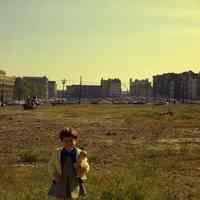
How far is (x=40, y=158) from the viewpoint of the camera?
58.4 ft

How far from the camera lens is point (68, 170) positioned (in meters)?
7.23

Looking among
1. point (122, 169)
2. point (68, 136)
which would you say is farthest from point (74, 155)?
point (122, 169)

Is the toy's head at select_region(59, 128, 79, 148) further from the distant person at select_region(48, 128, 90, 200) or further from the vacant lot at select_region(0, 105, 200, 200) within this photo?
the vacant lot at select_region(0, 105, 200, 200)

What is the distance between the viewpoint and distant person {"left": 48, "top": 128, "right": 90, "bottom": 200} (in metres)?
7.09

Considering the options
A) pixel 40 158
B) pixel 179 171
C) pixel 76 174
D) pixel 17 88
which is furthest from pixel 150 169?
pixel 17 88

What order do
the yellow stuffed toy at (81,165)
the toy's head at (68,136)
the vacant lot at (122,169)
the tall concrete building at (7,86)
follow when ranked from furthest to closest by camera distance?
the tall concrete building at (7,86) → the vacant lot at (122,169) → the yellow stuffed toy at (81,165) → the toy's head at (68,136)

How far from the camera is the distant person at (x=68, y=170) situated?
709 cm

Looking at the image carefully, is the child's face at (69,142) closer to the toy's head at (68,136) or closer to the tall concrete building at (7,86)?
the toy's head at (68,136)

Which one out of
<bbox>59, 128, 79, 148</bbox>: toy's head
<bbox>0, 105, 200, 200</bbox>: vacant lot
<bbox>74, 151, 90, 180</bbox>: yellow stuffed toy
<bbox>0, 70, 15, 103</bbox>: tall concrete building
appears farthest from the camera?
<bbox>0, 70, 15, 103</bbox>: tall concrete building

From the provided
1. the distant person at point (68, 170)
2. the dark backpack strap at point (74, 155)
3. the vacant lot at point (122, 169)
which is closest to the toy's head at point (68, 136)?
the distant person at point (68, 170)

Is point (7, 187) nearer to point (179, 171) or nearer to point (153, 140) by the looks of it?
point (179, 171)

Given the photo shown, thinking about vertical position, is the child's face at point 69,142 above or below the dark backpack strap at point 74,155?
above

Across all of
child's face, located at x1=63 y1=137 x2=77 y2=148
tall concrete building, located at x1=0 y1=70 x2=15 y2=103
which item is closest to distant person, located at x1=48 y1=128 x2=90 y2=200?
child's face, located at x1=63 y1=137 x2=77 y2=148

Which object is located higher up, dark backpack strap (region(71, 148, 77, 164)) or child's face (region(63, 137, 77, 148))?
child's face (region(63, 137, 77, 148))
